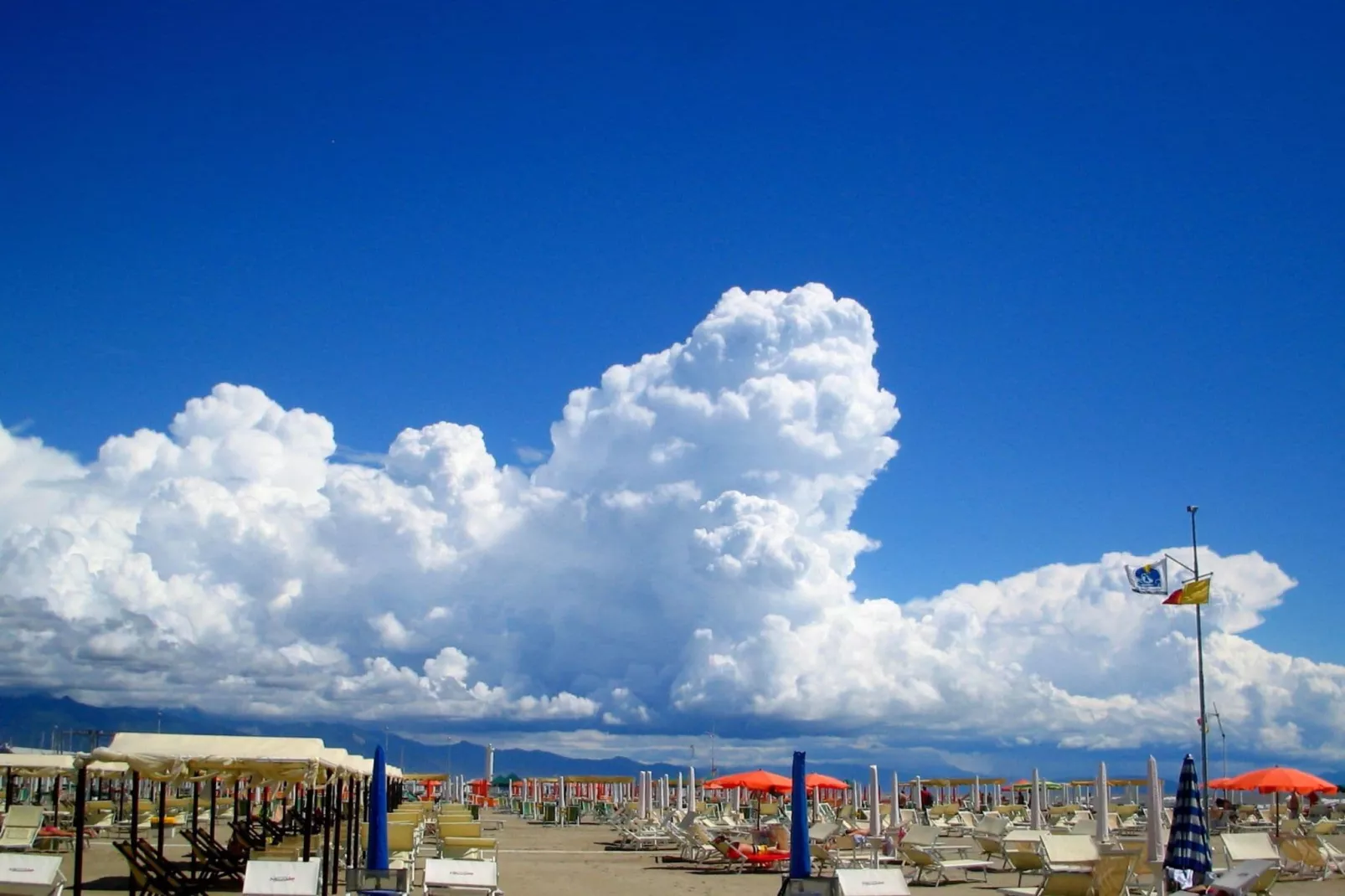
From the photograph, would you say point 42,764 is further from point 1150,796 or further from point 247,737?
point 1150,796

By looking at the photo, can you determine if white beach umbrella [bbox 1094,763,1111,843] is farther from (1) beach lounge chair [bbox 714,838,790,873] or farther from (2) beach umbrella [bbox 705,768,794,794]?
(2) beach umbrella [bbox 705,768,794,794]

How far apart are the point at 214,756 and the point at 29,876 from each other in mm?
2503

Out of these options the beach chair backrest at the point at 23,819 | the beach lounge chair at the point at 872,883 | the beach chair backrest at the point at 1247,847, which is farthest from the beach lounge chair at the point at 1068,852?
the beach chair backrest at the point at 23,819

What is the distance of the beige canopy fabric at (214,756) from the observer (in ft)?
40.7

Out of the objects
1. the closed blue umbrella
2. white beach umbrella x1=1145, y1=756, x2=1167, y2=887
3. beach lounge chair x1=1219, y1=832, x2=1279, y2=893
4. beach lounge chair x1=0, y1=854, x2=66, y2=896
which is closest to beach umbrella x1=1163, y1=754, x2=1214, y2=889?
the closed blue umbrella

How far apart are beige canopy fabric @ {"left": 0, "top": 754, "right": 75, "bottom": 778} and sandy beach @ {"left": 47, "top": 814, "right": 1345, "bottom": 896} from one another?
1527mm

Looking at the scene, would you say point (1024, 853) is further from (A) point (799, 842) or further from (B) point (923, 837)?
(A) point (799, 842)

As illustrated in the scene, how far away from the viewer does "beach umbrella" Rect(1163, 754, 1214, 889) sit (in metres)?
13.1

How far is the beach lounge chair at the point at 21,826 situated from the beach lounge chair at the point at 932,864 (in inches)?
536

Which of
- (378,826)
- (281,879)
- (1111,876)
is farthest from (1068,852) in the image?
(281,879)

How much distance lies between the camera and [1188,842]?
1316 centimetres

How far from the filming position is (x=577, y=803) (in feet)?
135

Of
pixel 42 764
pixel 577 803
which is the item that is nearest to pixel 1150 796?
pixel 42 764

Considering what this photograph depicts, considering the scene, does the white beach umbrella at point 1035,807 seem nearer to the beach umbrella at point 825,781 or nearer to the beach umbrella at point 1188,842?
the beach umbrella at point 825,781
